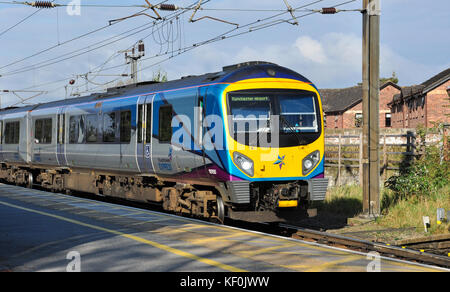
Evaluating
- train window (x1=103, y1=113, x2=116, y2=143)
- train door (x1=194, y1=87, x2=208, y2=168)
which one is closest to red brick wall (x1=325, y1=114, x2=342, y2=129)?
train window (x1=103, y1=113, x2=116, y2=143)

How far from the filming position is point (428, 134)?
20.3 meters

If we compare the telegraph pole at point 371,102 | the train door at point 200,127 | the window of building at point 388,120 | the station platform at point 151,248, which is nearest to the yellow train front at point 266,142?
the train door at point 200,127

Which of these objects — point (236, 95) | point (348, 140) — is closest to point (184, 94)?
point (236, 95)

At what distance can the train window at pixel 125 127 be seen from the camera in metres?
16.8

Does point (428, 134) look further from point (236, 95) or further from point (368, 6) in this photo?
point (236, 95)

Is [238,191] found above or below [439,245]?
above

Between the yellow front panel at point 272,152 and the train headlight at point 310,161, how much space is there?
88 mm

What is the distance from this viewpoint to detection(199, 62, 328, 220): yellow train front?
496 inches

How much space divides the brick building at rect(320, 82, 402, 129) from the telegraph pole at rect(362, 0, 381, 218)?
42.9m

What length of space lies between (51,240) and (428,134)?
14169 millimetres

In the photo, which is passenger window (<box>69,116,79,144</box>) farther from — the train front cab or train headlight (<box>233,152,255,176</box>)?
train headlight (<box>233,152,255,176</box>)

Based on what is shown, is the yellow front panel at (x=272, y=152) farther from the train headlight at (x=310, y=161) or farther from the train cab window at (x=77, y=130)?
the train cab window at (x=77, y=130)

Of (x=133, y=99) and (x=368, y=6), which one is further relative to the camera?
(x=133, y=99)

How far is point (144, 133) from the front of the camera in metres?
16.0
